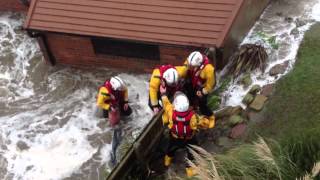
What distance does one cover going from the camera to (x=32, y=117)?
1033cm

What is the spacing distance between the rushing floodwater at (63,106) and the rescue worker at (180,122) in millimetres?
1581

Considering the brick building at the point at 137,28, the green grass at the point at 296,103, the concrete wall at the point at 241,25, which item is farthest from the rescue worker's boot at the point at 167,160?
the concrete wall at the point at 241,25

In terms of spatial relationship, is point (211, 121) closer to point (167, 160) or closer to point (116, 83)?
point (167, 160)

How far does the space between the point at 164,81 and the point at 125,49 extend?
2.51 m

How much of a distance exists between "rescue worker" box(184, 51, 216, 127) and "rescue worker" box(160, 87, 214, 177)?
420 mm

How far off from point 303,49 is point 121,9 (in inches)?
153

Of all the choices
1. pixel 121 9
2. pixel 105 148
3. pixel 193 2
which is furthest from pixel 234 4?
pixel 105 148

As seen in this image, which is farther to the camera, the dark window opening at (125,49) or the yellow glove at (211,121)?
the dark window opening at (125,49)

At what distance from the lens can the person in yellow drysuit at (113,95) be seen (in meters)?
8.76

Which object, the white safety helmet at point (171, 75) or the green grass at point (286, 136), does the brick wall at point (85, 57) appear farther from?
the green grass at point (286, 136)

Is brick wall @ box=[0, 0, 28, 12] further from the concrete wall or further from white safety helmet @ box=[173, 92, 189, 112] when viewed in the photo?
white safety helmet @ box=[173, 92, 189, 112]

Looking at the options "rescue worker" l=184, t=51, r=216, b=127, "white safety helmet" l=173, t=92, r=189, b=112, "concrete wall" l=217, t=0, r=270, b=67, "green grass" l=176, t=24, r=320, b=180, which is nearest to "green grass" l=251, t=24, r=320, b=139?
"green grass" l=176, t=24, r=320, b=180

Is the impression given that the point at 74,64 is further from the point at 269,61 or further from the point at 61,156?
the point at 269,61

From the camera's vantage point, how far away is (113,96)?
901 centimetres
